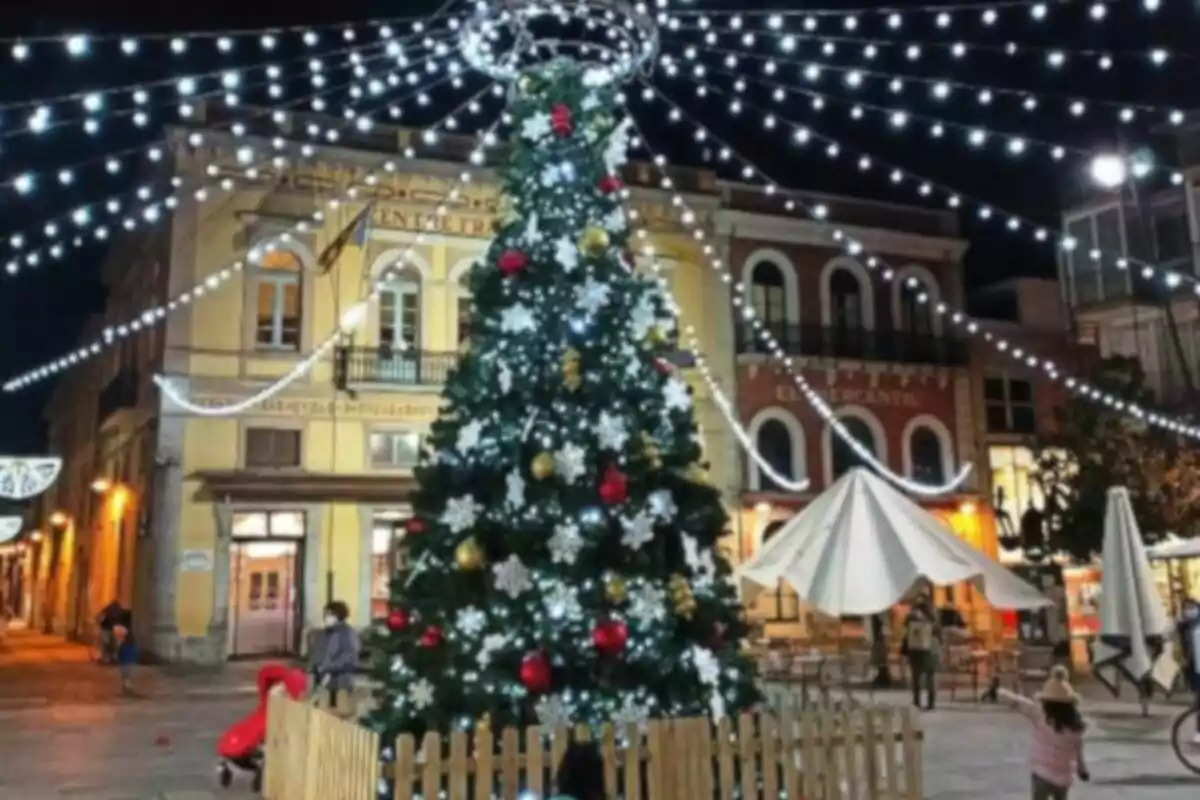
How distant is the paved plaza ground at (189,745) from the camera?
31.0 ft

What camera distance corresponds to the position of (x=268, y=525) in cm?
2194

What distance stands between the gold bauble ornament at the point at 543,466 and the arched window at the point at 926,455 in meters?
22.0

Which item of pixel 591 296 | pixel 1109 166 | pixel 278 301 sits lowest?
pixel 591 296

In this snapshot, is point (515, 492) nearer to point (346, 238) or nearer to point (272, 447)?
point (346, 238)

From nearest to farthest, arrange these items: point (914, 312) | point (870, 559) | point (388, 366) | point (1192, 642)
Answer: point (1192, 642) → point (870, 559) → point (388, 366) → point (914, 312)

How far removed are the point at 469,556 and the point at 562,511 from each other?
0.63 meters

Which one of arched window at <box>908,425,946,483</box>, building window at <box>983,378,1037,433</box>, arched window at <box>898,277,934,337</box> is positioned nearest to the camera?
arched window at <box>908,425,946,483</box>

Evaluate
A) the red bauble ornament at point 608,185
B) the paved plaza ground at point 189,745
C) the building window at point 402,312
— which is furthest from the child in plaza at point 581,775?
the building window at point 402,312

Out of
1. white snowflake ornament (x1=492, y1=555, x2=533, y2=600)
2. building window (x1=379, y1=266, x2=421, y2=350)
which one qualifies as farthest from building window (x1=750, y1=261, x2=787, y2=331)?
white snowflake ornament (x1=492, y1=555, x2=533, y2=600)

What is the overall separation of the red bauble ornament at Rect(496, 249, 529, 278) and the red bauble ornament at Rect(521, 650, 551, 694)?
8.03 ft

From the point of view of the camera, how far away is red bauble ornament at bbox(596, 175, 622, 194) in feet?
25.3

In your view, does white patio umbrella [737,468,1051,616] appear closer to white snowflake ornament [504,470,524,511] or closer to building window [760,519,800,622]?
white snowflake ornament [504,470,524,511]

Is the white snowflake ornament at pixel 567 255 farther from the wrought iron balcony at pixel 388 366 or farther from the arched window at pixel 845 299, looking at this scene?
the arched window at pixel 845 299

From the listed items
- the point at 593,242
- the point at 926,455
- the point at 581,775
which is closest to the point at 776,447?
the point at 926,455
